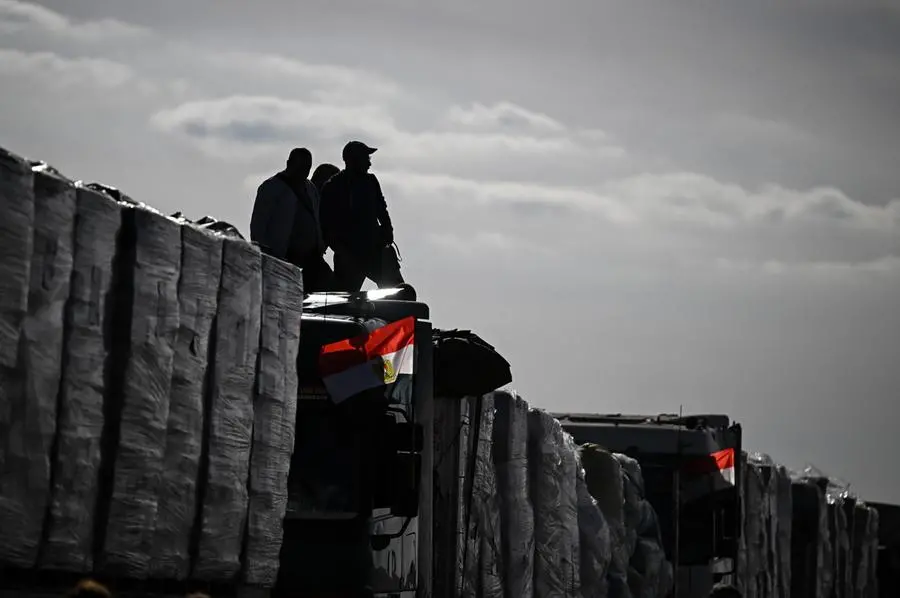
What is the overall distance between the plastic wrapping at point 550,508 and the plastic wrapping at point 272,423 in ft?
13.2

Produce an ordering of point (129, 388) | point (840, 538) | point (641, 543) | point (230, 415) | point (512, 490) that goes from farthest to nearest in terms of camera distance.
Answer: point (840, 538)
point (641, 543)
point (512, 490)
point (230, 415)
point (129, 388)

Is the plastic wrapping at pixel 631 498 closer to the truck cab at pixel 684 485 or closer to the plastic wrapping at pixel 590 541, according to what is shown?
the truck cab at pixel 684 485

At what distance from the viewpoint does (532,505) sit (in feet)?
41.2

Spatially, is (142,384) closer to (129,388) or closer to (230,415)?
(129,388)

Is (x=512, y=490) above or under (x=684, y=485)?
under

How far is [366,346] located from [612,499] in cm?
559

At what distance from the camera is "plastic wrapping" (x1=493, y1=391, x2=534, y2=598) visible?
12.0 meters

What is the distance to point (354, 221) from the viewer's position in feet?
41.9

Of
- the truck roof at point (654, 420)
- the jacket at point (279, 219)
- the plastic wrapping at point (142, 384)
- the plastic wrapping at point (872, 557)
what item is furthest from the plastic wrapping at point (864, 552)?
the plastic wrapping at point (142, 384)

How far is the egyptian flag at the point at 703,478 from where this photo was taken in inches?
671

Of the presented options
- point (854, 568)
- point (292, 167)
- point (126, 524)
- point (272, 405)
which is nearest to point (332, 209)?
point (292, 167)

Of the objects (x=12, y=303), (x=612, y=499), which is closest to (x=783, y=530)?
(x=612, y=499)

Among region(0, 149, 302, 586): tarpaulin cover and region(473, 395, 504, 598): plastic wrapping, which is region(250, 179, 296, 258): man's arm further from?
region(0, 149, 302, 586): tarpaulin cover

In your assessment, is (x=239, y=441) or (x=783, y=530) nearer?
(x=239, y=441)
